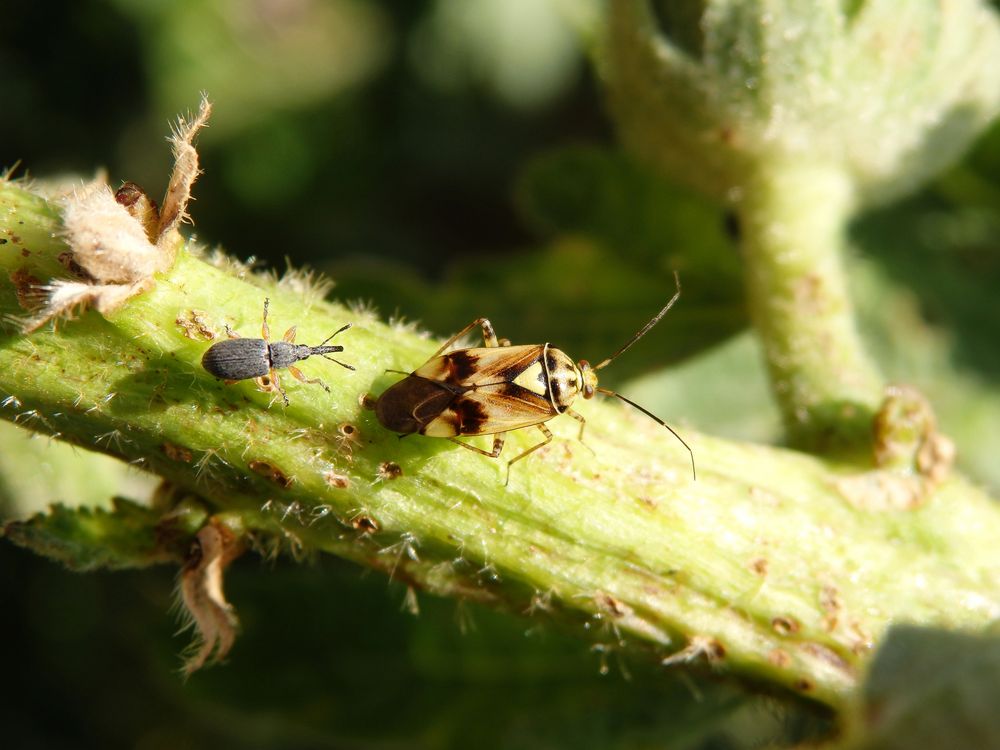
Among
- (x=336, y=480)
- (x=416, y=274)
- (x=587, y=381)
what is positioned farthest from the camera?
(x=416, y=274)

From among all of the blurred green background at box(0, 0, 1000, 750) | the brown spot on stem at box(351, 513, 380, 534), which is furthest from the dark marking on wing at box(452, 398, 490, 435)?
the blurred green background at box(0, 0, 1000, 750)

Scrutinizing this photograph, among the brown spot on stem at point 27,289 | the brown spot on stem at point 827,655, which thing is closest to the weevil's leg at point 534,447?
the brown spot on stem at point 827,655

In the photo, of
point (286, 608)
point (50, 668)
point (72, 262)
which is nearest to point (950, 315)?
point (286, 608)

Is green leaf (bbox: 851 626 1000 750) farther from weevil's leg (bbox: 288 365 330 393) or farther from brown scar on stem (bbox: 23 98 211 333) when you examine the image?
brown scar on stem (bbox: 23 98 211 333)

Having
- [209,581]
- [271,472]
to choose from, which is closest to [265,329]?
[271,472]

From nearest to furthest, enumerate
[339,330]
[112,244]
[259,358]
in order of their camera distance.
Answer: [112,244] → [259,358] → [339,330]

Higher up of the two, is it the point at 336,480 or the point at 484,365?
the point at 484,365

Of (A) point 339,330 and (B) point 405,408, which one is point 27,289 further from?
(B) point 405,408
